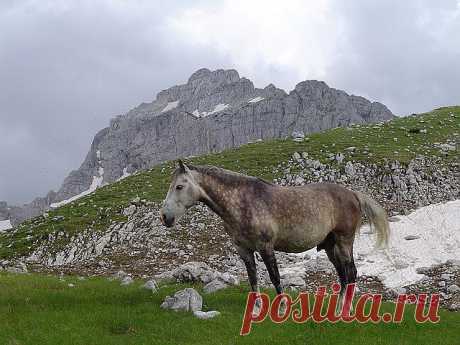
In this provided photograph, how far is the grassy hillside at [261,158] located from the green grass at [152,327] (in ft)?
67.4

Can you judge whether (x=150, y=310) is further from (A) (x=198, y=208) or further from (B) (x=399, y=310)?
(A) (x=198, y=208)

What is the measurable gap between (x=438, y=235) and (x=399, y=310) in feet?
48.4

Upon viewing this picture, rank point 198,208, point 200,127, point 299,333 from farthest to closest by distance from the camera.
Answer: point 200,127 → point 198,208 → point 299,333

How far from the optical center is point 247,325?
1087 cm

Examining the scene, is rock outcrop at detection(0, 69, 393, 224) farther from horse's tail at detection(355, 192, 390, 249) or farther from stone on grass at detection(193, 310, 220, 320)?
stone on grass at detection(193, 310, 220, 320)

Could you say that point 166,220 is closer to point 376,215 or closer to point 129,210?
point 376,215

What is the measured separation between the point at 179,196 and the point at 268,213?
213 centimetres

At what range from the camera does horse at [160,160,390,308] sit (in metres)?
10.9

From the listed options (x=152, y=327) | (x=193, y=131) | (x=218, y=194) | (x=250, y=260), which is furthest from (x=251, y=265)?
(x=193, y=131)

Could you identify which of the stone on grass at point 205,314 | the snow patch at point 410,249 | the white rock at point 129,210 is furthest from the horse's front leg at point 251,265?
the white rock at point 129,210

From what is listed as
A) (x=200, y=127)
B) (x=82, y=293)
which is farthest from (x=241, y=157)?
(x=200, y=127)

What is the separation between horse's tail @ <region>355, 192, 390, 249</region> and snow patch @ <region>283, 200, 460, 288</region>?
29.8 ft

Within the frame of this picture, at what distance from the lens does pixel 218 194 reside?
1126cm

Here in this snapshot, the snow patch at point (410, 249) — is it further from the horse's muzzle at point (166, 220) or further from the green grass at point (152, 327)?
the horse's muzzle at point (166, 220)
